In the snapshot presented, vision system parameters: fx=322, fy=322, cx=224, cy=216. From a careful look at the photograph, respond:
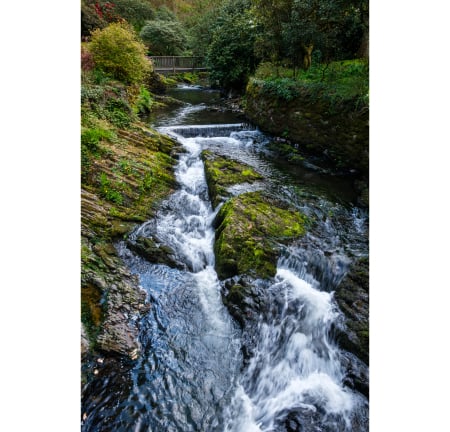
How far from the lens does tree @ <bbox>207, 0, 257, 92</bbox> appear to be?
15.5 meters

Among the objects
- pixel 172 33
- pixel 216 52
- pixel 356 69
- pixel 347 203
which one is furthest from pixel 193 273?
pixel 172 33

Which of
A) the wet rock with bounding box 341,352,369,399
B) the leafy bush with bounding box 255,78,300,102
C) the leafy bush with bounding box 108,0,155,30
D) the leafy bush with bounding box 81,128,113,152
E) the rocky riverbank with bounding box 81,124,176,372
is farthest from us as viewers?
the leafy bush with bounding box 108,0,155,30

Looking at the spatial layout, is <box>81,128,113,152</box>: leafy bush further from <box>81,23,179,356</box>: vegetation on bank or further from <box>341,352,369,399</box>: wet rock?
<box>341,352,369,399</box>: wet rock

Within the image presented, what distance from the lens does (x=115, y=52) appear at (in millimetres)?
9383

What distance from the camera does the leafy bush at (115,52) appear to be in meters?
9.21

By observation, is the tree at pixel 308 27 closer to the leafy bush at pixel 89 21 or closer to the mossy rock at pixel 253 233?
the mossy rock at pixel 253 233

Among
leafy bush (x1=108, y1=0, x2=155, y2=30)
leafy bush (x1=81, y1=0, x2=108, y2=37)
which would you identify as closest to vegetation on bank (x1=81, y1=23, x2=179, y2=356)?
leafy bush (x1=81, y1=0, x2=108, y2=37)

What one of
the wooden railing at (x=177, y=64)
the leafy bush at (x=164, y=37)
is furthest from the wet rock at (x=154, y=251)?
the leafy bush at (x=164, y=37)

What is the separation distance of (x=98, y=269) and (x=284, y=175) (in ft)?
16.3

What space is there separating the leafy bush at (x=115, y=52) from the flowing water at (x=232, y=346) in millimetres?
5549

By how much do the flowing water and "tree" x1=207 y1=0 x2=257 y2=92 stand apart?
1198 cm

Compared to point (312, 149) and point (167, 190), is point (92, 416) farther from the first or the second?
point (312, 149)

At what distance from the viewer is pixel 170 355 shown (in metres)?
3.74

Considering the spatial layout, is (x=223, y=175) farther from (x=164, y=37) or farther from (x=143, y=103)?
(x=164, y=37)
